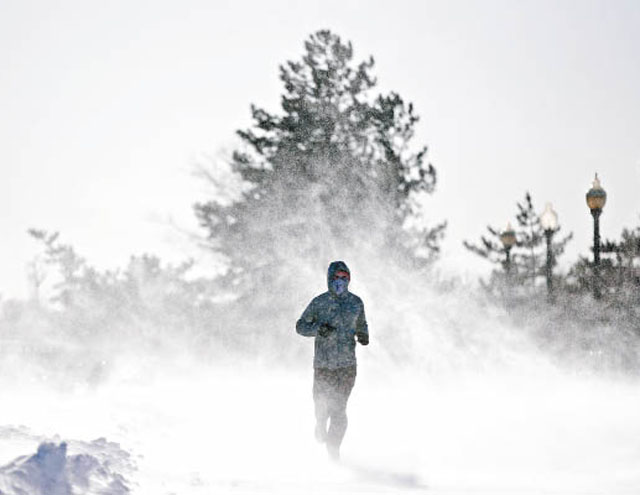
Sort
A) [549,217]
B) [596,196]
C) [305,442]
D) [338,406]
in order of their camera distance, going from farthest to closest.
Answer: [549,217] → [596,196] → [305,442] → [338,406]

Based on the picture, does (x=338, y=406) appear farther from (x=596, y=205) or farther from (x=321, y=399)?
(x=596, y=205)

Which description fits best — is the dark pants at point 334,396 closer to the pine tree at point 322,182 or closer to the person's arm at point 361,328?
the person's arm at point 361,328

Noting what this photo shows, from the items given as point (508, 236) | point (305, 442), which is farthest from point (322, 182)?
point (305, 442)

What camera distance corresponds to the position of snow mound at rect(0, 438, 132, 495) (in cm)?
451

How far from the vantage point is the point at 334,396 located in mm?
7418

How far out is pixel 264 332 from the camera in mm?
26453

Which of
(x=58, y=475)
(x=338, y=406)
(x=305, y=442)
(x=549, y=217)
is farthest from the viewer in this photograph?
(x=549, y=217)

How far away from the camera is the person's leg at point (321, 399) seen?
745cm

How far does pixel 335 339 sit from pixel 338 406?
574 millimetres

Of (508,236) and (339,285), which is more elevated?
(508,236)

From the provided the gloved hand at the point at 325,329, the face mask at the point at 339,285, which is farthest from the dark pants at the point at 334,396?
the face mask at the point at 339,285

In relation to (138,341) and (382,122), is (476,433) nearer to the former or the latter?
(382,122)

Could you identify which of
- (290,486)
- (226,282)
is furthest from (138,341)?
(290,486)

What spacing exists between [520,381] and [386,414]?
25.9 feet
